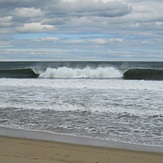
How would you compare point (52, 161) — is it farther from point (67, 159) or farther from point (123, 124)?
point (123, 124)

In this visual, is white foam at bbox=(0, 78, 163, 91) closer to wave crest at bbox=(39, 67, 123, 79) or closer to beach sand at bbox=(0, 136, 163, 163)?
wave crest at bbox=(39, 67, 123, 79)

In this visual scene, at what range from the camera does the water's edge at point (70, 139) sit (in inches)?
282

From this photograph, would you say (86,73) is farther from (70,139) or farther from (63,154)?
(63,154)

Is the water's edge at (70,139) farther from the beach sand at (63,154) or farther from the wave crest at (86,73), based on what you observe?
the wave crest at (86,73)

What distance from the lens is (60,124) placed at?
9.87 metres

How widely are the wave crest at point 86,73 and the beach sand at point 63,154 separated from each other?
27347 millimetres

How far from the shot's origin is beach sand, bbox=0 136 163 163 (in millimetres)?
5844

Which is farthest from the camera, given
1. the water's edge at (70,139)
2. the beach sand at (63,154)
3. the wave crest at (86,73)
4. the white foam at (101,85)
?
the wave crest at (86,73)

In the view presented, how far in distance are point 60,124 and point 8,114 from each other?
2.69 meters

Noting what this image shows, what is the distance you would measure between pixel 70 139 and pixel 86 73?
1107 inches

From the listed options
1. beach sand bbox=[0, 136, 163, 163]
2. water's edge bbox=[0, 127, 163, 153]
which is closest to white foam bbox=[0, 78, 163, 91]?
water's edge bbox=[0, 127, 163, 153]

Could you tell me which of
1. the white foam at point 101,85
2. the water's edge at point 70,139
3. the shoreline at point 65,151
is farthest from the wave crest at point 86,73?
the shoreline at point 65,151

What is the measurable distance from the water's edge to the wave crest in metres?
25.7

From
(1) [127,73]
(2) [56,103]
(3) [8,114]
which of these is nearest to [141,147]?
(3) [8,114]
